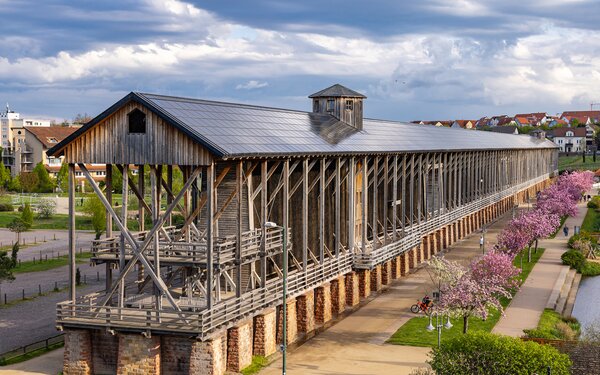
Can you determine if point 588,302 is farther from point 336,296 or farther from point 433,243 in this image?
point 336,296

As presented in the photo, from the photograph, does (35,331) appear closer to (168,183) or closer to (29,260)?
(168,183)

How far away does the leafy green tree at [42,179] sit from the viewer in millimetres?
124625

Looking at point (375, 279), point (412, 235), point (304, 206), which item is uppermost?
point (304, 206)

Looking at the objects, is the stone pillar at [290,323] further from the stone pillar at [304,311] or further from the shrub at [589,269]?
the shrub at [589,269]

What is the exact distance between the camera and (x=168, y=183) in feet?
121

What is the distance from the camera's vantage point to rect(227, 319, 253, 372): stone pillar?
3083 cm

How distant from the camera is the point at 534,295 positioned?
163 ft

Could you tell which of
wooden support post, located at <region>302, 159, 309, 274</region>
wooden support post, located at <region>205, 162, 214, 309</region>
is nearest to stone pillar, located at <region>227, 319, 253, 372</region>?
wooden support post, located at <region>205, 162, 214, 309</region>

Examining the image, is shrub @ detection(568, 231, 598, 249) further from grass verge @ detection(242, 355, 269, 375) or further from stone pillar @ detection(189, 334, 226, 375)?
stone pillar @ detection(189, 334, 226, 375)

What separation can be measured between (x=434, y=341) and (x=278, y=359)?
26.4ft

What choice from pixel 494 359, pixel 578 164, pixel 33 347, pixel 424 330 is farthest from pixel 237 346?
pixel 578 164

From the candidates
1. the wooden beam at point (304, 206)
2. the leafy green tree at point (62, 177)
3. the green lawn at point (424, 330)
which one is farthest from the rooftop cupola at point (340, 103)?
the leafy green tree at point (62, 177)

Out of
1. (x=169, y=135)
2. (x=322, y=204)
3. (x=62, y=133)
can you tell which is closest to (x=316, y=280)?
(x=322, y=204)

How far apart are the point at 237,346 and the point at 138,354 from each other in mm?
3811
